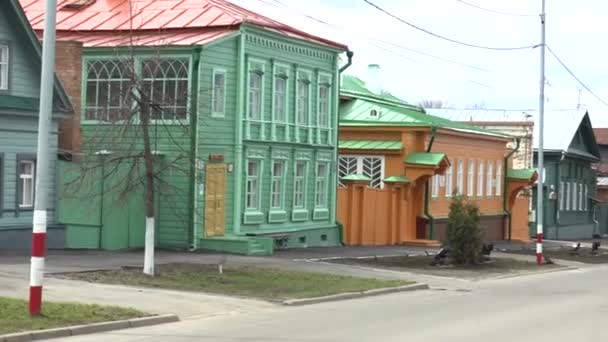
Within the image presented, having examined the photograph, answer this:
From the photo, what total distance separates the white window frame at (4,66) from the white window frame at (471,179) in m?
25.0

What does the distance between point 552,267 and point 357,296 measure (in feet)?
47.0

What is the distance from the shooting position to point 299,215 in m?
33.9

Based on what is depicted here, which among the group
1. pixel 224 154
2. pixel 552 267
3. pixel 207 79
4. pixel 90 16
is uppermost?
pixel 90 16

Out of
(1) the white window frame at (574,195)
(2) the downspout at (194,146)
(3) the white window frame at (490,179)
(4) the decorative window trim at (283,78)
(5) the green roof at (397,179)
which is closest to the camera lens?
(2) the downspout at (194,146)

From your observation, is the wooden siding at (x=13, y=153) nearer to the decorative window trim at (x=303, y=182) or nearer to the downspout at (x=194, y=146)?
the downspout at (x=194, y=146)

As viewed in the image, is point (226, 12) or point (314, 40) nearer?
point (226, 12)

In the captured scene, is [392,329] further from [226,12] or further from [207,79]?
[226,12]

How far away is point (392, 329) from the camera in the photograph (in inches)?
576

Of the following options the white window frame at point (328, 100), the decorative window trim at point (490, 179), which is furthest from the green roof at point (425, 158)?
the decorative window trim at point (490, 179)

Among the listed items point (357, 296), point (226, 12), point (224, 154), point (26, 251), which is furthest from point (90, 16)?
point (357, 296)

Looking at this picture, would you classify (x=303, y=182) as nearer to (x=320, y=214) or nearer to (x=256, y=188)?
(x=320, y=214)

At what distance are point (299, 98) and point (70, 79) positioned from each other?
7.95m

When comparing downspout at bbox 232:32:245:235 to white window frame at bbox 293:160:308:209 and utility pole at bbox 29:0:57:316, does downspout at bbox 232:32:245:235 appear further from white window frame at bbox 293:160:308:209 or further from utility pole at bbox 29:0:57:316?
utility pole at bbox 29:0:57:316

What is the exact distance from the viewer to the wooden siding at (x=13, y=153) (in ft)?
84.2
